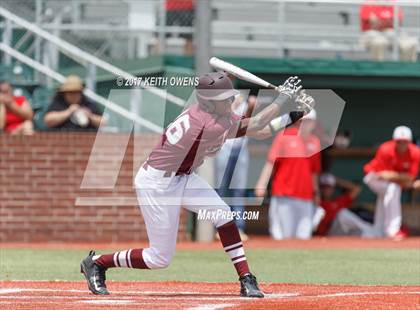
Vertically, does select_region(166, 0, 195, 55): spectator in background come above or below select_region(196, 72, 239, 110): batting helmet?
below

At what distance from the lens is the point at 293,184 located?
15.4 m

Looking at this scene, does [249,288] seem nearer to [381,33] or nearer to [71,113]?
[71,113]

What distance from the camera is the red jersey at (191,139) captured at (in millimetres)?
7664

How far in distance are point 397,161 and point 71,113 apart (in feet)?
15.3

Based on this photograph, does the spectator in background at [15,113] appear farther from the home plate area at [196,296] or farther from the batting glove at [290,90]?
the batting glove at [290,90]

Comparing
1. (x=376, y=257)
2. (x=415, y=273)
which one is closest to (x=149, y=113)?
(x=376, y=257)

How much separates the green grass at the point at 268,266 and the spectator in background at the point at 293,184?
7.29 ft

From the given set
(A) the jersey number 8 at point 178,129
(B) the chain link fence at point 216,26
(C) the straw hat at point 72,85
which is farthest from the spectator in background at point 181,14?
(A) the jersey number 8 at point 178,129

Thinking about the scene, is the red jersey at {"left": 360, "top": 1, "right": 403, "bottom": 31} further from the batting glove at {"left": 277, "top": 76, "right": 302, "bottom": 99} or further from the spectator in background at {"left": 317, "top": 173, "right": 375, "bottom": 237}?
the batting glove at {"left": 277, "top": 76, "right": 302, "bottom": 99}

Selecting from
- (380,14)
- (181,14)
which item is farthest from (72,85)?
(380,14)

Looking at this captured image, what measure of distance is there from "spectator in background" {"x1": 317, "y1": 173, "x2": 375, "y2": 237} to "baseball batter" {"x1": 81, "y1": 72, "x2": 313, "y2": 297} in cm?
867

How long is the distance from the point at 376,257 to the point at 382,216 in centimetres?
372

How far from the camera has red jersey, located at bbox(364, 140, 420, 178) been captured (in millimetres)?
15570

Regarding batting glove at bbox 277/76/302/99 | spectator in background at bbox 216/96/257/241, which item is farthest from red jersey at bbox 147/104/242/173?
spectator in background at bbox 216/96/257/241
